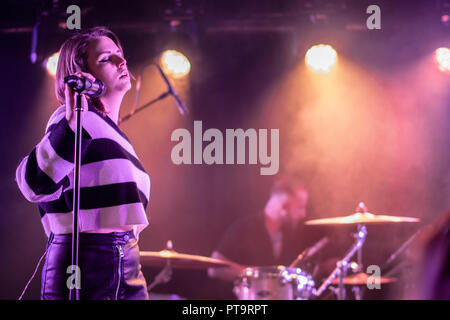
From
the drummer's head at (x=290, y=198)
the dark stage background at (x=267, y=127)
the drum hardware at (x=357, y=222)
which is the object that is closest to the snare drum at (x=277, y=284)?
the drum hardware at (x=357, y=222)

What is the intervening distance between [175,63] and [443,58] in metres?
2.37

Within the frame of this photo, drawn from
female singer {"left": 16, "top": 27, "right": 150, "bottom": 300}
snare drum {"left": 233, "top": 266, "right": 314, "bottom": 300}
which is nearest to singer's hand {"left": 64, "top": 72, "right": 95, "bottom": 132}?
female singer {"left": 16, "top": 27, "right": 150, "bottom": 300}

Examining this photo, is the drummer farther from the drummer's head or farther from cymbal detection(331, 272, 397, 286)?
cymbal detection(331, 272, 397, 286)

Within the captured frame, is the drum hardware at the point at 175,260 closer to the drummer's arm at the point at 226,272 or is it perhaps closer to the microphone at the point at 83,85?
the drummer's arm at the point at 226,272

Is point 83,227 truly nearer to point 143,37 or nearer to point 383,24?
point 143,37

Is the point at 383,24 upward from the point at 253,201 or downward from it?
upward

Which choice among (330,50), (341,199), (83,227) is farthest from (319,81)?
(83,227)

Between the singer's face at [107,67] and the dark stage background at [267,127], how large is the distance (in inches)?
114

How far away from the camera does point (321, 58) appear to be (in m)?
4.91

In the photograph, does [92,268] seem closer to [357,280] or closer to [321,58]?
[357,280]

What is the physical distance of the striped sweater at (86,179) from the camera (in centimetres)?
159

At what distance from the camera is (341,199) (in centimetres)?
519

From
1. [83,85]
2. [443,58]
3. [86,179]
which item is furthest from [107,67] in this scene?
[443,58]

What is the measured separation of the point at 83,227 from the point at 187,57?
334 cm
